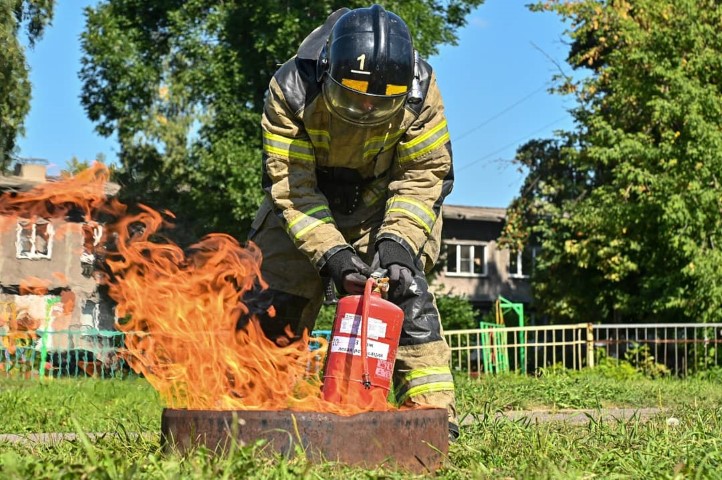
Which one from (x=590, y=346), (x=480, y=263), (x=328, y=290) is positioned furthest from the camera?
(x=480, y=263)

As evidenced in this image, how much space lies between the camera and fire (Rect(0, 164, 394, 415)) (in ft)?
15.1

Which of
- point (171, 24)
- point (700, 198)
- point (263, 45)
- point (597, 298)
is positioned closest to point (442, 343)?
point (700, 198)

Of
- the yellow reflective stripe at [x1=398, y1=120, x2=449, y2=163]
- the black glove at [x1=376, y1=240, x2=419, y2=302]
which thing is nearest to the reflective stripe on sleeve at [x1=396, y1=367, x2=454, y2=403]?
the black glove at [x1=376, y1=240, x2=419, y2=302]

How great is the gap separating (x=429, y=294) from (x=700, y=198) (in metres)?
14.3

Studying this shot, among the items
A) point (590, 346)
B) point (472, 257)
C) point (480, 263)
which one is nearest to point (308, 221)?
point (590, 346)

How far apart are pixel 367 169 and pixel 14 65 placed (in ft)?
57.6

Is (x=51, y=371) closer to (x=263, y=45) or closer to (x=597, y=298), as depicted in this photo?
(x=263, y=45)

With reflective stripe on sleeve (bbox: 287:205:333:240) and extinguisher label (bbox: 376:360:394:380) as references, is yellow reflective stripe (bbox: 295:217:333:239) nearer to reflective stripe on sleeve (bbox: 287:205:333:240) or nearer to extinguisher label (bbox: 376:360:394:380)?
reflective stripe on sleeve (bbox: 287:205:333:240)

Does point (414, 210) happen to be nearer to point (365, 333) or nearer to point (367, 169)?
point (367, 169)

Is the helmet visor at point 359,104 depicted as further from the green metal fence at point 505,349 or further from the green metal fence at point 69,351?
the green metal fence at point 69,351

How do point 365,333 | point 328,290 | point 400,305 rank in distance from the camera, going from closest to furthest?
point 365,333 < point 400,305 < point 328,290

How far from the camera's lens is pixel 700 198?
17984 mm

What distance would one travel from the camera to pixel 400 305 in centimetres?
501

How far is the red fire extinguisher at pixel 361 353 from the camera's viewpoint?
4.26m
